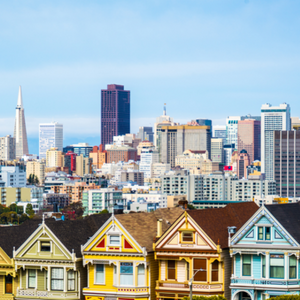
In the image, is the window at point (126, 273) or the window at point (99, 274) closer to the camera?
the window at point (126, 273)

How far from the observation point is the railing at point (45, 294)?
51281mm

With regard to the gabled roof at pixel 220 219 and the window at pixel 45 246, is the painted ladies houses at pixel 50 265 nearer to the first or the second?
the window at pixel 45 246

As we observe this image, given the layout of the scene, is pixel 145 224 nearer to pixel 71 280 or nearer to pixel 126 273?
pixel 126 273

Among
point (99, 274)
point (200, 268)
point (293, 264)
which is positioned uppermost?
point (293, 264)

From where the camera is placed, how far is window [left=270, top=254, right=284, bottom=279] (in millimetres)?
47594

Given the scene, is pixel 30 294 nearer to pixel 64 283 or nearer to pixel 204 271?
pixel 64 283

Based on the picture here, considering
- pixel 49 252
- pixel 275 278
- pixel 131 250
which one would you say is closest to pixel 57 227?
pixel 49 252

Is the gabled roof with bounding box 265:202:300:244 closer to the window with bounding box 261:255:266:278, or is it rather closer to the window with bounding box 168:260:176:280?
the window with bounding box 261:255:266:278

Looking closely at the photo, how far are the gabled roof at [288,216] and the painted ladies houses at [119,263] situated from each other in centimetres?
684

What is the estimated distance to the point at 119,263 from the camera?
49.8m

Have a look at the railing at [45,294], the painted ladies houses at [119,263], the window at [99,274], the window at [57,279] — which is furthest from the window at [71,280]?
the window at [99,274]

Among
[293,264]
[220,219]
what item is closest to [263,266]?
[293,264]

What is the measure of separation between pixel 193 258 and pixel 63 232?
8.83 meters

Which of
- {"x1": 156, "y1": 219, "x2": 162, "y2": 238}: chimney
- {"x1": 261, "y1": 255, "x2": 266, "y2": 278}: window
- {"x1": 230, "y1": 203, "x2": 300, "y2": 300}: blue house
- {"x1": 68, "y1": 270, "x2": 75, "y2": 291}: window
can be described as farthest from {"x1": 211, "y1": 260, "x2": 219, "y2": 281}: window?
{"x1": 68, "y1": 270, "x2": 75, "y2": 291}: window
